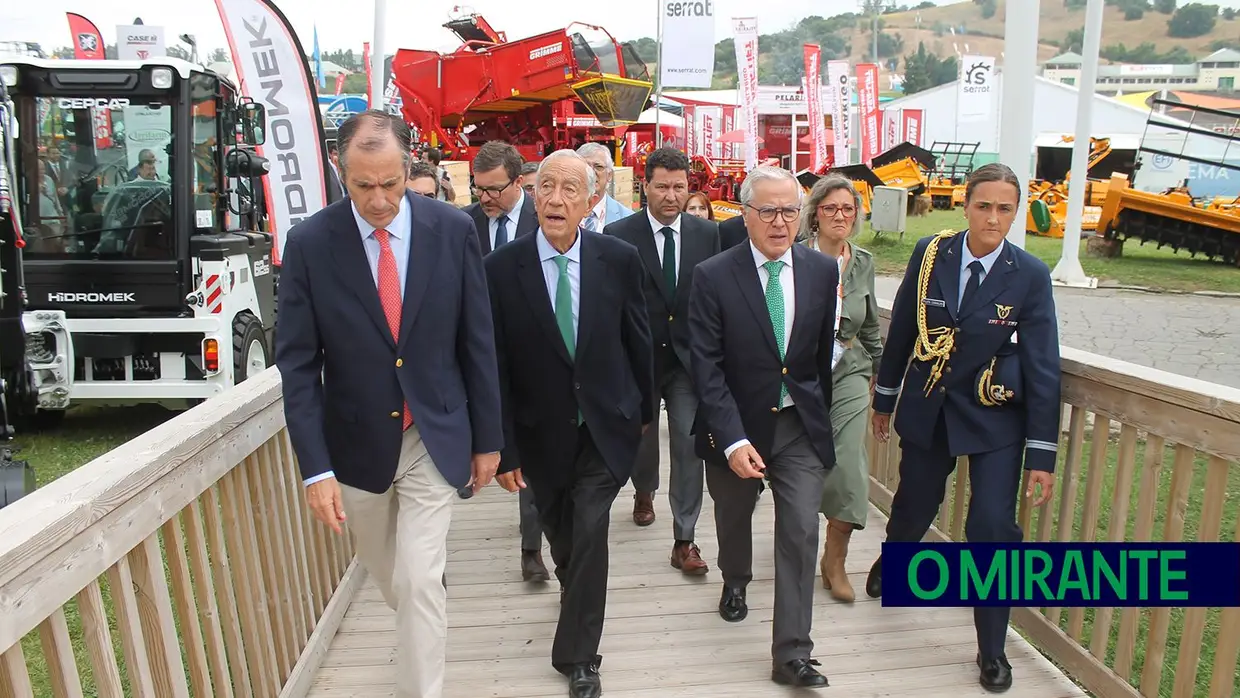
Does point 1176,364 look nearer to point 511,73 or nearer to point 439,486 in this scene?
point 439,486

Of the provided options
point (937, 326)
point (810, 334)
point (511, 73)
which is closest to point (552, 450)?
point (810, 334)

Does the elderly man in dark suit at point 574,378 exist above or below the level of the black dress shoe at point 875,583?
above

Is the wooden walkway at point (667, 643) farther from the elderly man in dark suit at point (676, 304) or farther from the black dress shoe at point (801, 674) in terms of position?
the elderly man in dark suit at point (676, 304)

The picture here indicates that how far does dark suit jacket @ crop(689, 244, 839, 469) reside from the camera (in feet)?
10.8

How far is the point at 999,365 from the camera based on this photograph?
3174mm

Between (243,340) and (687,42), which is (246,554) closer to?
(243,340)

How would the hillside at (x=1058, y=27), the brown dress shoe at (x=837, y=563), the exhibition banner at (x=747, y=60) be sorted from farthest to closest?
the hillside at (x=1058, y=27), the exhibition banner at (x=747, y=60), the brown dress shoe at (x=837, y=563)

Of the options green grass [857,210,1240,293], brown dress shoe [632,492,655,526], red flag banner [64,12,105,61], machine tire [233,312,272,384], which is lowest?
green grass [857,210,1240,293]

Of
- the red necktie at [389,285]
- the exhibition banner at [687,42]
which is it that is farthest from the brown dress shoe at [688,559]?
the exhibition banner at [687,42]

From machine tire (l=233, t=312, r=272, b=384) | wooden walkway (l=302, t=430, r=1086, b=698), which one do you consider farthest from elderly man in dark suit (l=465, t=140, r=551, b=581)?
machine tire (l=233, t=312, r=272, b=384)

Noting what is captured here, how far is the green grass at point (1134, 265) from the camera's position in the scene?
14273 millimetres

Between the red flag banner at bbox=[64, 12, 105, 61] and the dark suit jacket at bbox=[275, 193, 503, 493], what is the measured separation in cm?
2077

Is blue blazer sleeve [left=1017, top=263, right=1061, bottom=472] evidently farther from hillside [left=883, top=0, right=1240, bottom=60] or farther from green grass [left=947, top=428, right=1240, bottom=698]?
hillside [left=883, top=0, right=1240, bottom=60]

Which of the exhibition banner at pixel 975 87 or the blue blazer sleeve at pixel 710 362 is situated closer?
the blue blazer sleeve at pixel 710 362
